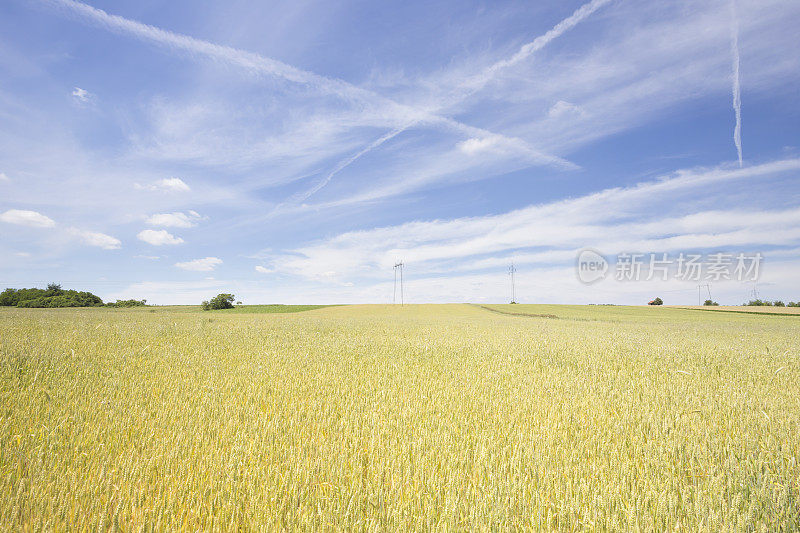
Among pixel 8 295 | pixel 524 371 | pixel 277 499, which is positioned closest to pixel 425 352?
pixel 524 371

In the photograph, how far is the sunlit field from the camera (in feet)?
9.12

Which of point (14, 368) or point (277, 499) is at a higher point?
point (14, 368)

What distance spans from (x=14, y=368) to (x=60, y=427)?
373cm

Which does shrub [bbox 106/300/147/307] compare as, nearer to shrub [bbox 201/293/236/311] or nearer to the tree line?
the tree line

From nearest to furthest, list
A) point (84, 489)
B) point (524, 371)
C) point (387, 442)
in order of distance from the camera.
Answer: point (84, 489), point (387, 442), point (524, 371)

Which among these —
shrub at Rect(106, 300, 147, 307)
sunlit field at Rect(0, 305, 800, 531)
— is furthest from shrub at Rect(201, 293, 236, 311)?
sunlit field at Rect(0, 305, 800, 531)

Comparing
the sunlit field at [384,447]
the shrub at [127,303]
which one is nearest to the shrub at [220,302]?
the shrub at [127,303]

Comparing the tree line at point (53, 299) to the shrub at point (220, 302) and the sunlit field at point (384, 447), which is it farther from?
the sunlit field at point (384, 447)

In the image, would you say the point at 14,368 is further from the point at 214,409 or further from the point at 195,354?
the point at 214,409

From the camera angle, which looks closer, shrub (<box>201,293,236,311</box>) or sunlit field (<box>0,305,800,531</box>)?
sunlit field (<box>0,305,800,531</box>)

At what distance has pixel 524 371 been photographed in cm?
792

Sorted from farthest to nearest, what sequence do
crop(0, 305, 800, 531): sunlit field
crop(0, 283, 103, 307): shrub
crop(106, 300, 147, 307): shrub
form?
crop(106, 300, 147, 307): shrub → crop(0, 283, 103, 307): shrub → crop(0, 305, 800, 531): sunlit field

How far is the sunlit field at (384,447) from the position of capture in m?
2.78

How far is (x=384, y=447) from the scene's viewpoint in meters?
3.81
